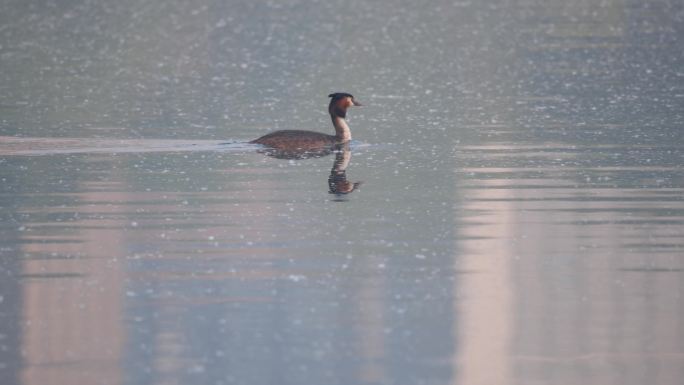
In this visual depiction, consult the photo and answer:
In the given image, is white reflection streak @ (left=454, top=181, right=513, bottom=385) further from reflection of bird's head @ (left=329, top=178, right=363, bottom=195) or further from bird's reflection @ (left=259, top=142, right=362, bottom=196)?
bird's reflection @ (left=259, top=142, right=362, bottom=196)

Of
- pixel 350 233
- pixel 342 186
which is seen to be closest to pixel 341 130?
pixel 342 186

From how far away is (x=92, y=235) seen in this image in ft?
55.0

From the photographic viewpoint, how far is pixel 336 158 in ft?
77.8

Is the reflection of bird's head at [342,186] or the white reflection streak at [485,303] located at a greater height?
the reflection of bird's head at [342,186]

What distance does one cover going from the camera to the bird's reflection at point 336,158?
20.2 m

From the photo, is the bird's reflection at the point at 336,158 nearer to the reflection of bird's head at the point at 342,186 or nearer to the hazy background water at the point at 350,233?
the reflection of bird's head at the point at 342,186

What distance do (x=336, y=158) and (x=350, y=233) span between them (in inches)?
272

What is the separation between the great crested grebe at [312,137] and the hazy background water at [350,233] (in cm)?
38

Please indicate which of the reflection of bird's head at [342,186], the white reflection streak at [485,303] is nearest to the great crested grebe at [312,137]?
the reflection of bird's head at [342,186]

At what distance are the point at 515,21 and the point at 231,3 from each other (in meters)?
19.7

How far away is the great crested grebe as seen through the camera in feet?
78.7

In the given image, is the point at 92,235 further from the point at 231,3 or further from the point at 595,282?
the point at 231,3

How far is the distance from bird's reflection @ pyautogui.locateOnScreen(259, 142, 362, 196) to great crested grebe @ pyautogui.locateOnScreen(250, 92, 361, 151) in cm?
7

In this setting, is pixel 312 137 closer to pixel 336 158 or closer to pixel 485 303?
pixel 336 158
